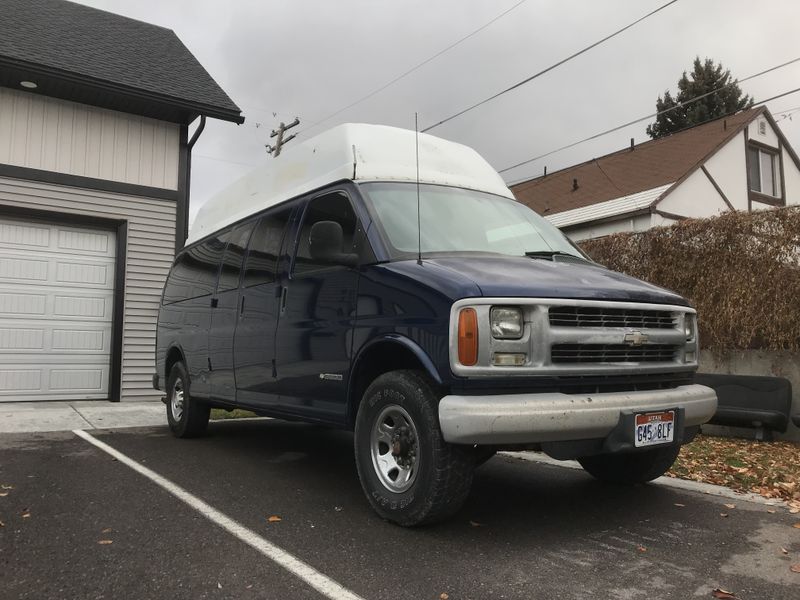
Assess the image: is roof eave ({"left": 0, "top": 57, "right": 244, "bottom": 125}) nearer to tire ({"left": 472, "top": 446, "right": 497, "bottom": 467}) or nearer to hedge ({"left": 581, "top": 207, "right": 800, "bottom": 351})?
hedge ({"left": 581, "top": 207, "right": 800, "bottom": 351})

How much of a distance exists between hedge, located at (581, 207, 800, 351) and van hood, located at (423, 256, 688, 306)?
3379 millimetres

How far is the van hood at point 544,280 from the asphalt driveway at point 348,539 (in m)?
1.31

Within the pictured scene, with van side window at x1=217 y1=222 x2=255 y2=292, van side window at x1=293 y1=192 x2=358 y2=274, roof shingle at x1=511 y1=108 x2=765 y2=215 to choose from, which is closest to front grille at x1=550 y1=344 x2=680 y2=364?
van side window at x1=293 y1=192 x2=358 y2=274

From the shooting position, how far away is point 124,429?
746 centimetres

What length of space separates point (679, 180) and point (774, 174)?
17.7 ft

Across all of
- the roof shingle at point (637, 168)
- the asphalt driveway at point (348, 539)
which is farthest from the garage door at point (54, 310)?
the roof shingle at point (637, 168)

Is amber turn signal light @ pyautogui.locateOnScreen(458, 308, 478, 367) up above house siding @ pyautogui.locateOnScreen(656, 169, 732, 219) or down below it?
below

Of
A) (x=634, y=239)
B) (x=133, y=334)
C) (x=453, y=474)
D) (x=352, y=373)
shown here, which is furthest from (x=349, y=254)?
(x=133, y=334)

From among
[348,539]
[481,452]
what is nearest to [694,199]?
[481,452]

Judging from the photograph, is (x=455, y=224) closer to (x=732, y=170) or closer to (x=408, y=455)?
(x=408, y=455)

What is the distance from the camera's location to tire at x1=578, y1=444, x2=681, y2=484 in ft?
14.4

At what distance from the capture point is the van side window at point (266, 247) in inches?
198

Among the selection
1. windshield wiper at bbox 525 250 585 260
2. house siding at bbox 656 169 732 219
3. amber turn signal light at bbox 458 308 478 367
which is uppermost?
house siding at bbox 656 169 732 219

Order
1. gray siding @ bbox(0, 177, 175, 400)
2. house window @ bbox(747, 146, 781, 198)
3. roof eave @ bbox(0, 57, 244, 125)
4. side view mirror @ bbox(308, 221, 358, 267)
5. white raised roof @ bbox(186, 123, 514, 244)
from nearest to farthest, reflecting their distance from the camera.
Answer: side view mirror @ bbox(308, 221, 358, 267) < white raised roof @ bbox(186, 123, 514, 244) < roof eave @ bbox(0, 57, 244, 125) < gray siding @ bbox(0, 177, 175, 400) < house window @ bbox(747, 146, 781, 198)
